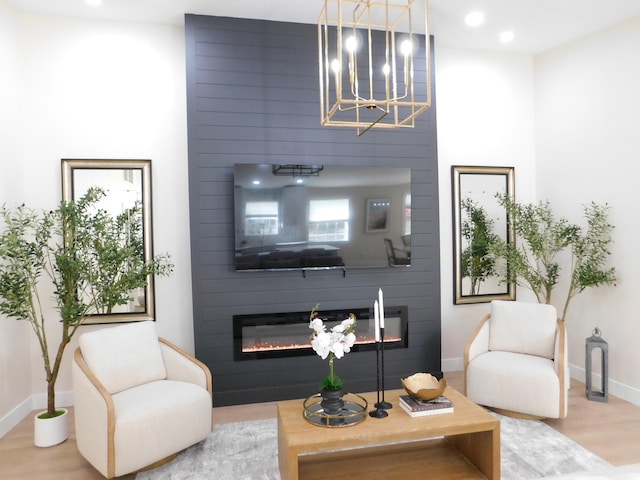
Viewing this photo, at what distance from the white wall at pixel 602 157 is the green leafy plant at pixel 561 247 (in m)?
0.10

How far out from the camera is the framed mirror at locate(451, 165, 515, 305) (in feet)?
15.0

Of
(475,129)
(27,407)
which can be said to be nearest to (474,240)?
(475,129)

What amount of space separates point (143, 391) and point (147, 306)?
3.71 feet

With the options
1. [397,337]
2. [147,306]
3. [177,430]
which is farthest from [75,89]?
[397,337]

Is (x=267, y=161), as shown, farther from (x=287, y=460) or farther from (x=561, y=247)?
(x=561, y=247)

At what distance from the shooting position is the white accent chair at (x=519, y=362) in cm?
328

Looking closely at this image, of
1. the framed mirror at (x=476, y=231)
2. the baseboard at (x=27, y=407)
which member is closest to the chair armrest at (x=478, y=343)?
the framed mirror at (x=476, y=231)

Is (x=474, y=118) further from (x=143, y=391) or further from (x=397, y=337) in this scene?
(x=143, y=391)

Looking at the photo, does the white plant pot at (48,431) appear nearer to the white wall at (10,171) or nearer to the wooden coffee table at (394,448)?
the white wall at (10,171)

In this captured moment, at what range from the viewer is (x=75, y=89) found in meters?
3.87

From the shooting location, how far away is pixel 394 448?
2668mm

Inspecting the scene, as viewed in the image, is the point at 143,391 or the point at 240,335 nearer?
the point at 143,391

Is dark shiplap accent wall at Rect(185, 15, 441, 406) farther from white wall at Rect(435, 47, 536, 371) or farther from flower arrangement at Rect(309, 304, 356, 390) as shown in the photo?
flower arrangement at Rect(309, 304, 356, 390)

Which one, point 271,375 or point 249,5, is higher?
point 249,5
